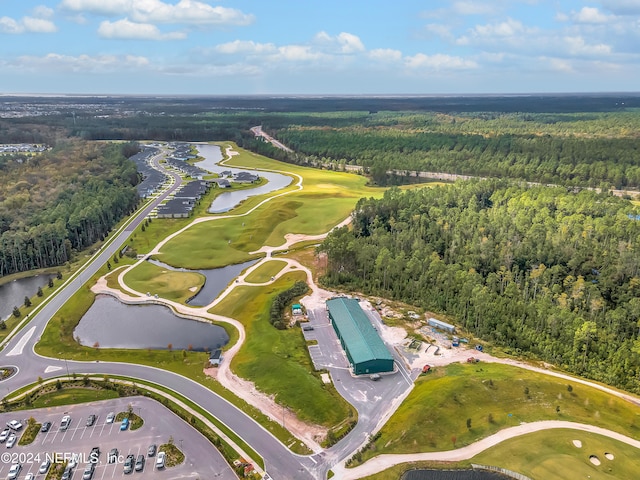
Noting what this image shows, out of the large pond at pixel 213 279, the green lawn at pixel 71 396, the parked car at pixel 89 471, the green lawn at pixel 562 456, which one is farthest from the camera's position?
the large pond at pixel 213 279

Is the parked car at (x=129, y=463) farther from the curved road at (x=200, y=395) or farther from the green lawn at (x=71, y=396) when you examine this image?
the green lawn at (x=71, y=396)

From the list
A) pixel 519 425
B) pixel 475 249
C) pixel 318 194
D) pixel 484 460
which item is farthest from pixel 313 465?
pixel 318 194

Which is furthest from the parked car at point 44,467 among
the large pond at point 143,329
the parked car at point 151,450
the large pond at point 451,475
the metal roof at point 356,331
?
the metal roof at point 356,331

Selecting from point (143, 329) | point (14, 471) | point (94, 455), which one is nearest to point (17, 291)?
point (143, 329)

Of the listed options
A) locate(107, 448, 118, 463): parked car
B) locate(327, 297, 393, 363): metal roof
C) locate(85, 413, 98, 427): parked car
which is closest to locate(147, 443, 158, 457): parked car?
locate(107, 448, 118, 463): parked car

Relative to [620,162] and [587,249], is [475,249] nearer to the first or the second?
[587,249]

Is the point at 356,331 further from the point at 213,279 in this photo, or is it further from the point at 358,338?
the point at 213,279

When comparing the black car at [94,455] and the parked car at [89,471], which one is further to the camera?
the black car at [94,455]
